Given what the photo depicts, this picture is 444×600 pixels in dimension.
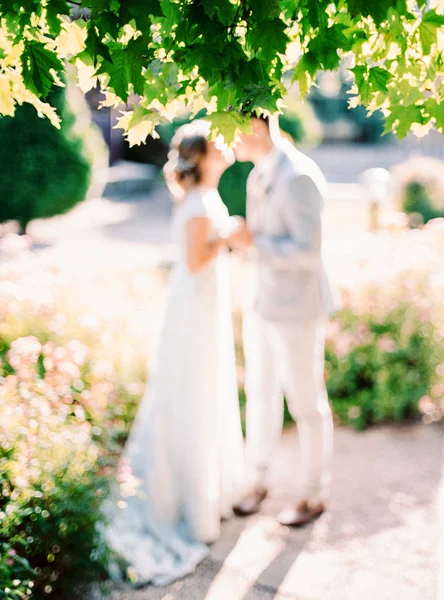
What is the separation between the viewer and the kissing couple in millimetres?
3180

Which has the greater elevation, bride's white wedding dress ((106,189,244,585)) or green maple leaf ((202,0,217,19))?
green maple leaf ((202,0,217,19))

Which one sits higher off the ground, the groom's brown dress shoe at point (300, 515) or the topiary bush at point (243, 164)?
the topiary bush at point (243, 164)

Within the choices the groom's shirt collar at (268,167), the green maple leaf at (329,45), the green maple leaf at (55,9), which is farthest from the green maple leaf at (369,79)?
the groom's shirt collar at (268,167)

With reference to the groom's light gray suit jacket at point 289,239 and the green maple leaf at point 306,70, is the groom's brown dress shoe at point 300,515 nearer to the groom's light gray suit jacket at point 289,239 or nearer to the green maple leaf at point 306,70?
the groom's light gray suit jacket at point 289,239

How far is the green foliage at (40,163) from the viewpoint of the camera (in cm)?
980

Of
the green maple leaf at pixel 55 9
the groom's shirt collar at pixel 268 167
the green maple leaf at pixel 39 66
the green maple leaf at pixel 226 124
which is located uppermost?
the green maple leaf at pixel 55 9

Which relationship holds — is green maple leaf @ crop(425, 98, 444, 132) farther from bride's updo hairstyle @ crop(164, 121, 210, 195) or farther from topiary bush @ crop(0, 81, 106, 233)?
topiary bush @ crop(0, 81, 106, 233)

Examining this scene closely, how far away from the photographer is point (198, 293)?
3.36m

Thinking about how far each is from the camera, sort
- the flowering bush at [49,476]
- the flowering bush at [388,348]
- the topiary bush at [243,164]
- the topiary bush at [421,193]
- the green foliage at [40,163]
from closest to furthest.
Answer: the flowering bush at [49,476]
the flowering bush at [388,348]
the green foliage at [40,163]
the topiary bush at [243,164]
the topiary bush at [421,193]

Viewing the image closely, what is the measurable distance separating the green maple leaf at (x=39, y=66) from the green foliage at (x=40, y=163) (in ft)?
27.0

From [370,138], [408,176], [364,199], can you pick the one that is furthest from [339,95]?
[408,176]

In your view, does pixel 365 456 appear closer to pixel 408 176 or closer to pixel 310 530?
pixel 310 530

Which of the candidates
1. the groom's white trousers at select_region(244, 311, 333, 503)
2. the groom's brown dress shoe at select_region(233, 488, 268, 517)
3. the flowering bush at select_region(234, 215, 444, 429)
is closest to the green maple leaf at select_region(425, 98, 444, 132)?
the groom's white trousers at select_region(244, 311, 333, 503)

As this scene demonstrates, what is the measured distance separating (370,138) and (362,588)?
33069 mm
